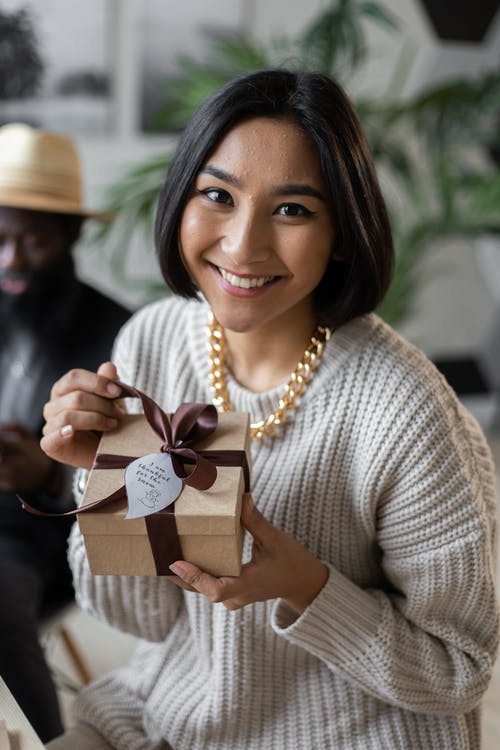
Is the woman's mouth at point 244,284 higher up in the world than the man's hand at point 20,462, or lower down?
higher up

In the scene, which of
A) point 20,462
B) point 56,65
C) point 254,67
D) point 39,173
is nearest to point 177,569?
point 20,462

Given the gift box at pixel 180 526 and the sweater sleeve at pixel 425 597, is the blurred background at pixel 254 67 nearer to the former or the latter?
the sweater sleeve at pixel 425 597

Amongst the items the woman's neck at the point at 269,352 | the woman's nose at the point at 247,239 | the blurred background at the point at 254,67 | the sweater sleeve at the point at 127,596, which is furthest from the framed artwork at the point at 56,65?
the woman's nose at the point at 247,239

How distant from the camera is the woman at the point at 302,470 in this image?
877 millimetres

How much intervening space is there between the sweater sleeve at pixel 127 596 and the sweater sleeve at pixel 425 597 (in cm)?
21

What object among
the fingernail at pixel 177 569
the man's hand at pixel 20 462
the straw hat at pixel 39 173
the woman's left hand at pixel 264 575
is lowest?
the man's hand at pixel 20 462

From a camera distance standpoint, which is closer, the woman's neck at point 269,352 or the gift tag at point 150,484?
the gift tag at point 150,484

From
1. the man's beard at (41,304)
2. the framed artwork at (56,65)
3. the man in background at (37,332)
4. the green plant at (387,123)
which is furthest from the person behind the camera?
the framed artwork at (56,65)

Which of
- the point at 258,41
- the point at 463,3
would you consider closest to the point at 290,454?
the point at 258,41

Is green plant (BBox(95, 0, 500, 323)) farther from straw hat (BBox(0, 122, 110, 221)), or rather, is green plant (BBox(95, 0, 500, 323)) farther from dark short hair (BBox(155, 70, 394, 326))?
dark short hair (BBox(155, 70, 394, 326))

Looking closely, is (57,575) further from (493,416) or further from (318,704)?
(493,416)

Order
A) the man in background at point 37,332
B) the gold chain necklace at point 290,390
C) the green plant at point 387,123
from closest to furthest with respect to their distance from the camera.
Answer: the gold chain necklace at point 290,390
the man in background at point 37,332
the green plant at point 387,123

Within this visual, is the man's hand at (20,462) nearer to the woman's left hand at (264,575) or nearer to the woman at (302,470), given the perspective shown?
the woman at (302,470)

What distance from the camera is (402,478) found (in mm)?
958
